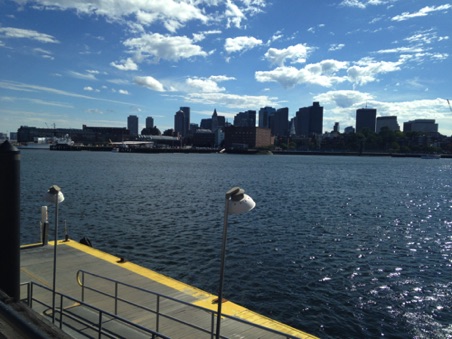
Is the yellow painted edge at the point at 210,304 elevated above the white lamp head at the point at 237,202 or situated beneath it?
situated beneath

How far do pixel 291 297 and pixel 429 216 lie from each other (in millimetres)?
35992

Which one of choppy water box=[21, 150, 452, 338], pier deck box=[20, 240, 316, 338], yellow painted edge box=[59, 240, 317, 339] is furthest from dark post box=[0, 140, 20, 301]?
choppy water box=[21, 150, 452, 338]

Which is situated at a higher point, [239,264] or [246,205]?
[246,205]

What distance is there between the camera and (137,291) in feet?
51.2

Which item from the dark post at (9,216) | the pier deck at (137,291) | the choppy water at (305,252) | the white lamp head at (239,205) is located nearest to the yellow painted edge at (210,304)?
the pier deck at (137,291)

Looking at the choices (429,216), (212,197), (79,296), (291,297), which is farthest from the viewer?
(212,197)

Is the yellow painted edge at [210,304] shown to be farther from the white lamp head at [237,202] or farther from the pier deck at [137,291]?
the white lamp head at [237,202]

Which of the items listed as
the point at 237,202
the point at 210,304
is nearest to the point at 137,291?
the point at 210,304

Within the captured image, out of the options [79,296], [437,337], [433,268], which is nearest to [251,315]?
[79,296]

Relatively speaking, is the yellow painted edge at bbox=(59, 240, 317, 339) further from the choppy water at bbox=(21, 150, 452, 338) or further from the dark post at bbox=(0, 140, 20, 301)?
the dark post at bbox=(0, 140, 20, 301)

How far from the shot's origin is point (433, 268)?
1030 inches

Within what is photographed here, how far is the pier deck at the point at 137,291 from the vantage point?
12328 millimetres

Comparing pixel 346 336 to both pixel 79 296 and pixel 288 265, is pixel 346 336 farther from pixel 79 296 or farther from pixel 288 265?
pixel 79 296

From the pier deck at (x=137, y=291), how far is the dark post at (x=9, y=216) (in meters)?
4.26
